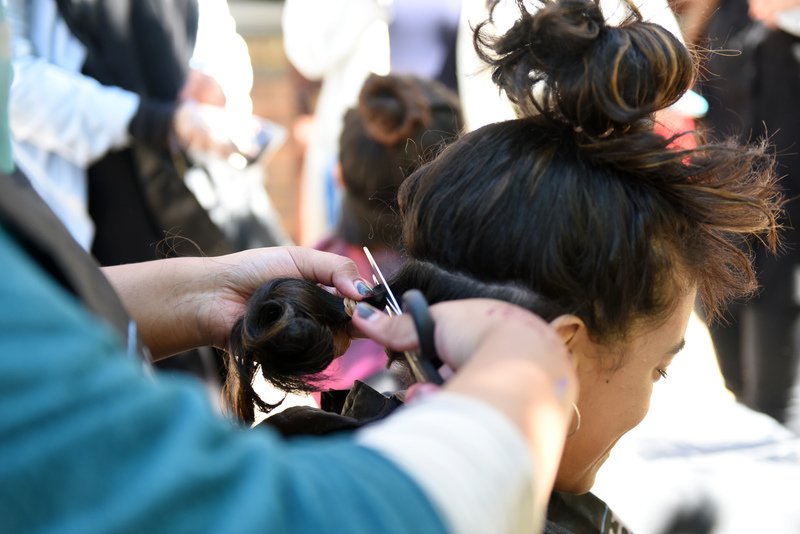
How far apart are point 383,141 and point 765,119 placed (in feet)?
3.89

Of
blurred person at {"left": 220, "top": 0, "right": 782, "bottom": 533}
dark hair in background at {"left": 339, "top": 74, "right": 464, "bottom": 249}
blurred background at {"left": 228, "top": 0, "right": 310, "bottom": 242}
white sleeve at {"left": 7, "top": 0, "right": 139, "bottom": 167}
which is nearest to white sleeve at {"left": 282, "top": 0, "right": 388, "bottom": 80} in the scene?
dark hair in background at {"left": 339, "top": 74, "right": 464, "bottom": 249}

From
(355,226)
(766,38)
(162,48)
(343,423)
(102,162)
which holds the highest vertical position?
(766,38)

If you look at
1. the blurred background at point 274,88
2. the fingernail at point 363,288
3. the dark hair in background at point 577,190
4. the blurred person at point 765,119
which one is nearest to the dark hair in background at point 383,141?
the blurred person at point 765,119

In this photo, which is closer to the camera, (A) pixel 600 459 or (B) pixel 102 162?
(A) pixel 600 459

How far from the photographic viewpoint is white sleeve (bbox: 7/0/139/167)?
1.74 metres

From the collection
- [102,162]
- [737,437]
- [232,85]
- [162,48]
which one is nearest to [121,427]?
[737,437]

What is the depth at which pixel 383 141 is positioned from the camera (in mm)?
2090

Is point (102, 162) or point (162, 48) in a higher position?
point (162, 48)

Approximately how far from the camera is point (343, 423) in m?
0.92

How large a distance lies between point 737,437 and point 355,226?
125 cm

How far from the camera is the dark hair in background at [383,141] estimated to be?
6.72 feet

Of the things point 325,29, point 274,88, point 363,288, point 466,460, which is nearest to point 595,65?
point 363,288

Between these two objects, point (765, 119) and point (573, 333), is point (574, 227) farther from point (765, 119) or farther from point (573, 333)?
point (765, 119)

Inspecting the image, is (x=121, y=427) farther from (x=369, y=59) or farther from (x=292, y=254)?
(x=369, y=59)
